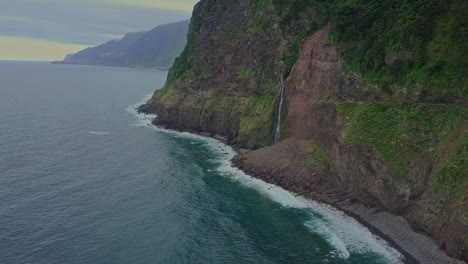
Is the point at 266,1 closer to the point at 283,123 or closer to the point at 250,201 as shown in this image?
the point at 283,123

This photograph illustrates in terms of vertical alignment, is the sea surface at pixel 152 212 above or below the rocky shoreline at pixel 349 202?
below

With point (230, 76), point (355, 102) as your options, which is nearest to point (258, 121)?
point (230, 76)

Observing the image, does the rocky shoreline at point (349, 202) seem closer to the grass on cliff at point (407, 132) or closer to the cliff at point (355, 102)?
the cliff at point (355, 102)

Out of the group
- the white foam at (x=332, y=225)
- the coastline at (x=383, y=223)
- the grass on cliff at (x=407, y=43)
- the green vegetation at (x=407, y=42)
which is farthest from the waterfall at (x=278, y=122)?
the green vegetation at (x=407, y=42)

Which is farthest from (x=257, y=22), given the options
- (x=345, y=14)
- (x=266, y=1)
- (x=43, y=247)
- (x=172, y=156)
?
(x=43, y=247)

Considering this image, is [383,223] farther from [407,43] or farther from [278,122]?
[278,122]

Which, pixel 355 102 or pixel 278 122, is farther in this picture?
pixel 278 122

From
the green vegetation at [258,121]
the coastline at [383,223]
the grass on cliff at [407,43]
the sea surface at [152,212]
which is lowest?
the sea surface at [152,212]
